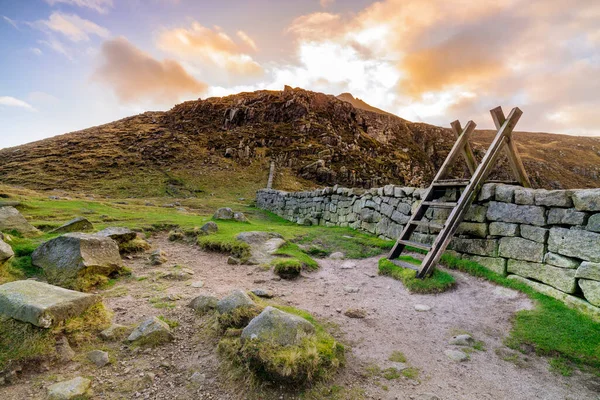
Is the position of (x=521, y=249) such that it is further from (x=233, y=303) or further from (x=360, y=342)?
(x=233, y=303)

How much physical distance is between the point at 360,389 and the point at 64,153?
50.1 m

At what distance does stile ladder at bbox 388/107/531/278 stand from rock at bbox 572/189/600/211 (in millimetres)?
1828

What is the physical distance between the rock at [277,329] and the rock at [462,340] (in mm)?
2034

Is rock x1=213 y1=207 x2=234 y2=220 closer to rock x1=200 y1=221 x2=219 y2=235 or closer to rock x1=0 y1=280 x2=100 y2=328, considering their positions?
rock x1=200 y1=221 x2=219 y2=235

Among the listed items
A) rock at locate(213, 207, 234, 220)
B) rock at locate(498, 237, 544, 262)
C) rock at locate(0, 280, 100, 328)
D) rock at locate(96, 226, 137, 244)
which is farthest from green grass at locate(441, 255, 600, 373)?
rock at locate(213, 207, 234, 220)

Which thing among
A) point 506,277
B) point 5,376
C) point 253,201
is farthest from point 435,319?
point 253,201

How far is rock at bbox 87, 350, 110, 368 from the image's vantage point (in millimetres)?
2920

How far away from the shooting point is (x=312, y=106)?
5506 centimetres

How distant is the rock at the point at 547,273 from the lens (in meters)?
4.64

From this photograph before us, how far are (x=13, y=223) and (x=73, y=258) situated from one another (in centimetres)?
337

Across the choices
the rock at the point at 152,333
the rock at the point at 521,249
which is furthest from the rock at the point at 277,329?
the rock at the point at 521,249

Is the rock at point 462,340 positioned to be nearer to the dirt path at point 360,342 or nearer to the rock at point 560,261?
the dirt path at point 360,342

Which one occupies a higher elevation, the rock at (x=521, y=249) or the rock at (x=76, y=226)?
the rock at (x=521, y=249)

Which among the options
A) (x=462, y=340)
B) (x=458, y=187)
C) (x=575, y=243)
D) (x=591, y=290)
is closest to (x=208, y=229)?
(x=458, y=187)
